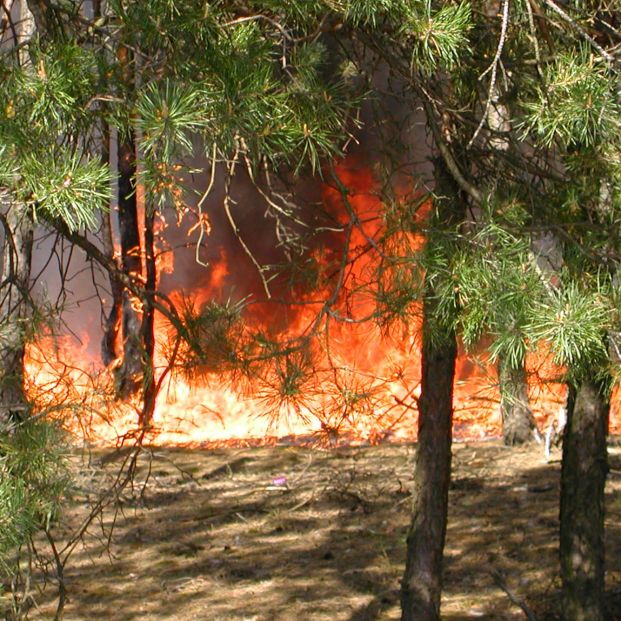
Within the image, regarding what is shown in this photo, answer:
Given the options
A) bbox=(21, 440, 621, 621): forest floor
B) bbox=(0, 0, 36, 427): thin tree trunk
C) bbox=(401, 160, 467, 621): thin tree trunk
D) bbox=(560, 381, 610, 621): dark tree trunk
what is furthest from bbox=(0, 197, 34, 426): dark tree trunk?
bbox=(560, 381, 610, 621): dark tree trunk

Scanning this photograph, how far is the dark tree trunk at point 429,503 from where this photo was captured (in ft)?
16.1

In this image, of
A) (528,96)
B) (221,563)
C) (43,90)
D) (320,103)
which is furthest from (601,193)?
(221,563)

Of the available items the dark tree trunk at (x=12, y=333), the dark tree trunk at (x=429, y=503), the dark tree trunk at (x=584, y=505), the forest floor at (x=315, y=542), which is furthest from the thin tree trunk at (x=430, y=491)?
the dark tree trunk at (x=12, y=333)

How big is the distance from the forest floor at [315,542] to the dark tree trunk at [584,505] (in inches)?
13.1

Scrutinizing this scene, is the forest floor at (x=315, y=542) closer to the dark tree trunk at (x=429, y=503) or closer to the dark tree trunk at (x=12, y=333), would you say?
the dark tree trunk at (x=429, y=503)

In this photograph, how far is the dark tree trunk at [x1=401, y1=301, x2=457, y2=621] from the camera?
4.89 metres

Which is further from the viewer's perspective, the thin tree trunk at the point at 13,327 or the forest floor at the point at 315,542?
the forest floor at the point at 315,542

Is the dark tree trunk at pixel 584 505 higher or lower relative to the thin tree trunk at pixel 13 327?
lower

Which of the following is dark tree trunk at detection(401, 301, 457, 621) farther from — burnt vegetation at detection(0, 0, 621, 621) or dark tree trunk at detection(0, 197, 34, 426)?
dark tree trunk at detection(0, 197, 34, 426)

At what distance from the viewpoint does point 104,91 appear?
3.04 m

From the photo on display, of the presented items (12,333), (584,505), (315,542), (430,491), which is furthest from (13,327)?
(315,542)

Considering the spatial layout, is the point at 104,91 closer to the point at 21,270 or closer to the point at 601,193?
the point at 601,193

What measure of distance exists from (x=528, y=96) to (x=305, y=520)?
13.1 ft

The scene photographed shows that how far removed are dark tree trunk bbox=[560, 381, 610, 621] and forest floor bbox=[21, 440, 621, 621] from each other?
33 centimetres
